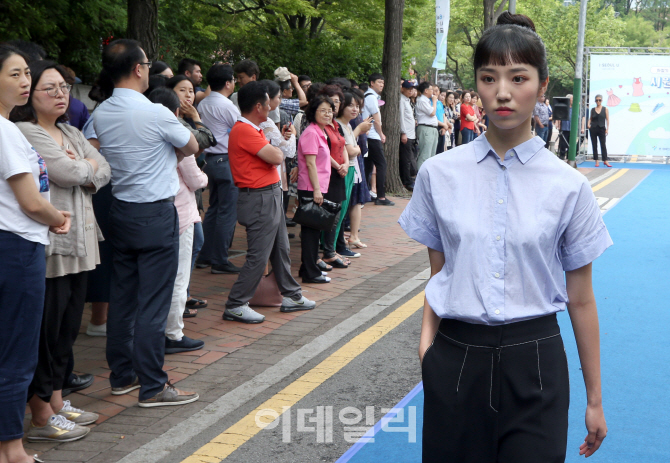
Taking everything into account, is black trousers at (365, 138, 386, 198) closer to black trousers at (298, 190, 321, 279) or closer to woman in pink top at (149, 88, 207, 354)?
black trousers at (298, 190, 321, 279)

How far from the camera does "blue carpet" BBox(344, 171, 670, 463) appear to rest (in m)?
3.92

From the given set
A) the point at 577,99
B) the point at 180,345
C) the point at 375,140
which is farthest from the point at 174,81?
the point at 577,99

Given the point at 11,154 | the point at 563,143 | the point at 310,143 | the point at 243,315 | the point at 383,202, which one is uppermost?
the point at 11,154

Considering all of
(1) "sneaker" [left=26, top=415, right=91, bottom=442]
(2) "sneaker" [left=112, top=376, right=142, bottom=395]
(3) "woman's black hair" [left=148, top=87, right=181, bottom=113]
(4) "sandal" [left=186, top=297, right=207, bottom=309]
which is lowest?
(4) "sandal" [left=186, top=297, right=207, bottom=309]

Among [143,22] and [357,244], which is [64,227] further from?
[357,244]

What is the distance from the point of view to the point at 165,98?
4.88m

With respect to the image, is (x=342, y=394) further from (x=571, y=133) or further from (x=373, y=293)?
(x=571, y=133)

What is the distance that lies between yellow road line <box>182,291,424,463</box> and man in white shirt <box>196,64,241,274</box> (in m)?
2.14

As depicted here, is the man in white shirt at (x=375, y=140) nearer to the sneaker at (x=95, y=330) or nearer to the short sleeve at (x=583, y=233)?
the sneaker at (x=95, y=330)

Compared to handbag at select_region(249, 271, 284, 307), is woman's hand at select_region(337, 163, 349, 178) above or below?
above

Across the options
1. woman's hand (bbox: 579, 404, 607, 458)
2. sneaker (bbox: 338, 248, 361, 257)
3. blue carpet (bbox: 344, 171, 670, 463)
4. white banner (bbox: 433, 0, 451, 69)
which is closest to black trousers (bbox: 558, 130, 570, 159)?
white banner (bbox: 433, 0, 451, 69)

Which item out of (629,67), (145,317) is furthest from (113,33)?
(629,67)

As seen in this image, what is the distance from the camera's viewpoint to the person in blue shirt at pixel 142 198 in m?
4.29

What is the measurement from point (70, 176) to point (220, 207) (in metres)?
3.89
